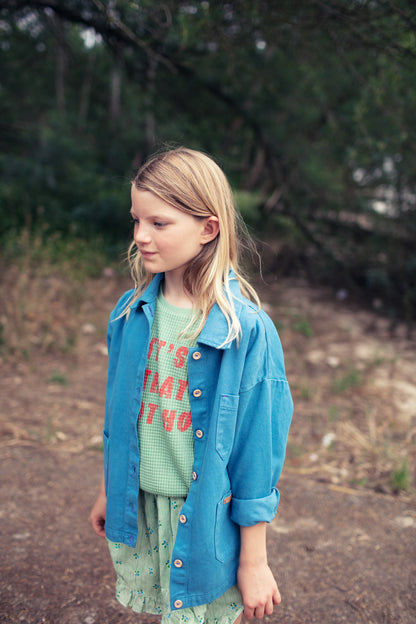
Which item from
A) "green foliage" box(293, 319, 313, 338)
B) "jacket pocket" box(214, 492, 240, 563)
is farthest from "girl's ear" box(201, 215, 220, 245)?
"green foliage" box(293, 319, 313, 338)

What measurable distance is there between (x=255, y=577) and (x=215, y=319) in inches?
25.0

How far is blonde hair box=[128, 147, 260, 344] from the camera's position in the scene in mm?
1172

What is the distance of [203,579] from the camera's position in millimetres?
1139

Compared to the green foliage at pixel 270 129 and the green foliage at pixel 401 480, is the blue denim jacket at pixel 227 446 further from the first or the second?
the green foliage at pixel 270 129

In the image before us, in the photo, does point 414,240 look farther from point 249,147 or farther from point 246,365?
point 246,365

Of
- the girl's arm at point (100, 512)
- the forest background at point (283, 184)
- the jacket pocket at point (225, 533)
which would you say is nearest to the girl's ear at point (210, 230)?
the jacket pocket at point (225, 533)

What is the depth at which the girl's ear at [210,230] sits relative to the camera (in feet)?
4.06

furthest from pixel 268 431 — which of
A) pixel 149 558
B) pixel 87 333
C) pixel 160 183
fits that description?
pixel 87 333

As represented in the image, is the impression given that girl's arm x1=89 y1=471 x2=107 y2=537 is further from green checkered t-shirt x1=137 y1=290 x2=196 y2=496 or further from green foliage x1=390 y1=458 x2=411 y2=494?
green foliage x1=390 y1=458 x2=411 y2=494

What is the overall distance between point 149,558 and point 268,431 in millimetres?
531

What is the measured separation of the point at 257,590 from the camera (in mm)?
1134

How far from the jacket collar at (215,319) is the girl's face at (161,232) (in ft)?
0.38

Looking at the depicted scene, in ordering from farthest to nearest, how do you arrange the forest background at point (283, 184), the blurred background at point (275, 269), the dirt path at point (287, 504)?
the forest background at point (283, 184) → the blurred background at point (275, 269) → the dirt path at point (287, 504)

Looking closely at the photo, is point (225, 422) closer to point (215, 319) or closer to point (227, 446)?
point (227, 446)
